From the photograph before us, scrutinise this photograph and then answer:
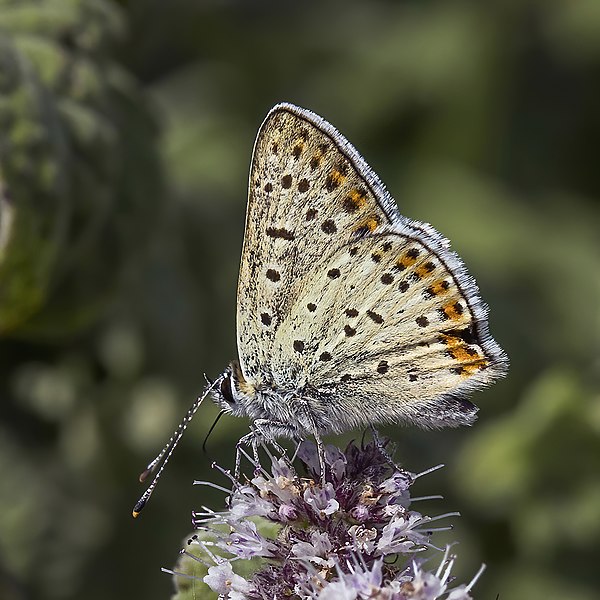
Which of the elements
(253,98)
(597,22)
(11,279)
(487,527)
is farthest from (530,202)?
(11,279)

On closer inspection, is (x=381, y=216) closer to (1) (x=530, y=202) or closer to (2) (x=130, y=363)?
(2) (x=130, y=363)

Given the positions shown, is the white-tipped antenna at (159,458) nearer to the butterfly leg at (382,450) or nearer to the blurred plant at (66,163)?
the butterfly leg at (382,450)

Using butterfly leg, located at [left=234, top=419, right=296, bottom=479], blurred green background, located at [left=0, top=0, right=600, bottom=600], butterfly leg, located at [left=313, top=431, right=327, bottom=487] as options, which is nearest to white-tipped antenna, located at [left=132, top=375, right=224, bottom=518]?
butterfly leg, located at [left=234, top=419, right=296, bottom=479]

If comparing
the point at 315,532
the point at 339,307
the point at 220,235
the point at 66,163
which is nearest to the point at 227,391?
the point at 339,307

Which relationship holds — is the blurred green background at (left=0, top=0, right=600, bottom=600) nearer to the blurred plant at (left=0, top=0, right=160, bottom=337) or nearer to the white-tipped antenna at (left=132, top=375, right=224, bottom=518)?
the blurred plant at (left=0, top=0, right=160, bottom=337)

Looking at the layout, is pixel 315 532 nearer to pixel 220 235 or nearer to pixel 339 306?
A: pixel 339 306

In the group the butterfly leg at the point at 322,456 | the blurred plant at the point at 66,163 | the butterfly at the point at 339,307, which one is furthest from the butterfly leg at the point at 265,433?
the blurred plant at the point at 66,163
